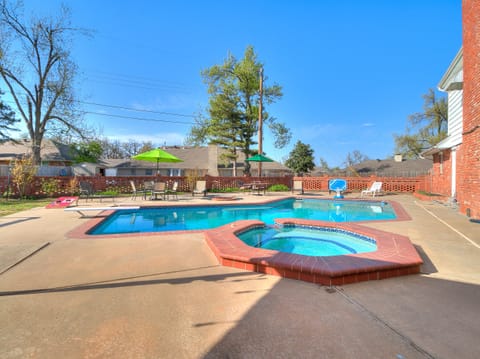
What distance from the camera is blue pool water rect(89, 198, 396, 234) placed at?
7.01m

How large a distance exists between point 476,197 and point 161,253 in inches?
321

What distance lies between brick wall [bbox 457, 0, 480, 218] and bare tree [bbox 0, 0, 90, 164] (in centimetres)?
2294

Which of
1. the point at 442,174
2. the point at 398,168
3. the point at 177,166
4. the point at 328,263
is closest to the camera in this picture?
the point at 328,263

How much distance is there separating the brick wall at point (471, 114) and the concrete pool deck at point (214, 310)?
4.31 m

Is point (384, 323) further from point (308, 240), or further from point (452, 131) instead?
point (452, 131)

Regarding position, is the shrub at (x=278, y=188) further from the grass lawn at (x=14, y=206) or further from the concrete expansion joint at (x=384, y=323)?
the concrete expansion joint at (x=384, y=323)

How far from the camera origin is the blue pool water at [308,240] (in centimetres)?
491

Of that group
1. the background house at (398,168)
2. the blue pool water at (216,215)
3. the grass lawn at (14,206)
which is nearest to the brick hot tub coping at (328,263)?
the blue pool water at (216,215)

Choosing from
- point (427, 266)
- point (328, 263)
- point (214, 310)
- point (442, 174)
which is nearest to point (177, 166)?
point (442, 174)

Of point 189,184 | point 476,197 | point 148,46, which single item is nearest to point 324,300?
point 476,197

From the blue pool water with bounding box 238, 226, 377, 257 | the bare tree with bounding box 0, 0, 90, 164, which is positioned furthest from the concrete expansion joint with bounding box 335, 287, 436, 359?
the bare tree with bounding box 0, 0, 90, 164

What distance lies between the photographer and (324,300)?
2494 millimetres

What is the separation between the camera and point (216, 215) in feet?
29.9

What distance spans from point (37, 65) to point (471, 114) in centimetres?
2535
